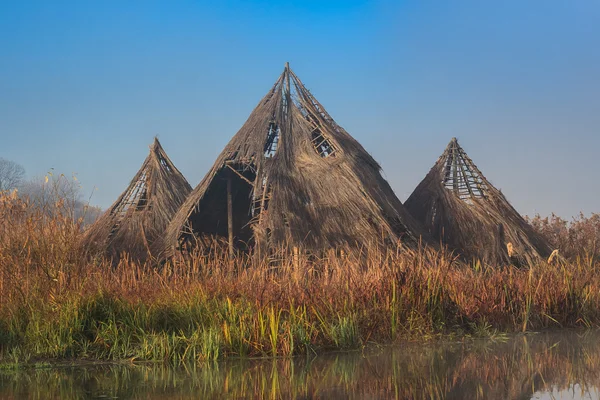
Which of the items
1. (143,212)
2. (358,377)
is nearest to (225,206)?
(143,212)

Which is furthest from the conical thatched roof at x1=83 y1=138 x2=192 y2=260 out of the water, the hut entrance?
the water

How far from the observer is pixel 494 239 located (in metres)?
13.4

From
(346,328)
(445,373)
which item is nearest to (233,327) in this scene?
(346,328)

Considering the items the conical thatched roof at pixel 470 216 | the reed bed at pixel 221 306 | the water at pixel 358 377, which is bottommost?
the water at pixel 358 377

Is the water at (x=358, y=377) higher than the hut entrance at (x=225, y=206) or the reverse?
the reverse

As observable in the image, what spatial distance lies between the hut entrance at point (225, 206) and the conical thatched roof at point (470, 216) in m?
3.83

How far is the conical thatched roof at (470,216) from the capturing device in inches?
528

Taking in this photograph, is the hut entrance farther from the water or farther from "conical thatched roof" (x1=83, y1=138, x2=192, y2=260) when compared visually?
the water

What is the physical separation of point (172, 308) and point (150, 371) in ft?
3.96

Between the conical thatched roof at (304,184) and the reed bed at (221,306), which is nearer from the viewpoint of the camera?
the reed bed at (221,306)

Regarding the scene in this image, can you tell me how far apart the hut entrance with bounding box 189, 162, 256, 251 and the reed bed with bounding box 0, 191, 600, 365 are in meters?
7.07

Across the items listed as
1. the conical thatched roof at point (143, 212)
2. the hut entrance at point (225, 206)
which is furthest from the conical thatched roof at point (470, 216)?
the conical thatched roof at point (143, 212)

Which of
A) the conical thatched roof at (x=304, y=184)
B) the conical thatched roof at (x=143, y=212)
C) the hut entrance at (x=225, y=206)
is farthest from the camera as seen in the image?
the hut entrance at (x=225, y=206)

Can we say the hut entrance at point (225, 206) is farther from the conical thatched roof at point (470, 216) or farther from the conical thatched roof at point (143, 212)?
the conical thatched roof at point (470, 216)
